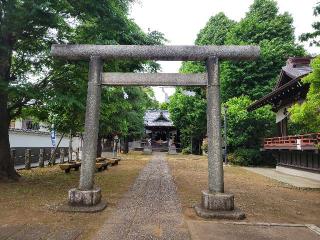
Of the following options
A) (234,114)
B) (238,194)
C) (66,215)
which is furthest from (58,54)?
(234,114)

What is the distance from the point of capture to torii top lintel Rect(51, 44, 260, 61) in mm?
9422

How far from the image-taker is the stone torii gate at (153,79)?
9.02 meters

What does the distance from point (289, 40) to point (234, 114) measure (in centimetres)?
1140

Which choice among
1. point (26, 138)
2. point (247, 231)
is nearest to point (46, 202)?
point (247, 231)

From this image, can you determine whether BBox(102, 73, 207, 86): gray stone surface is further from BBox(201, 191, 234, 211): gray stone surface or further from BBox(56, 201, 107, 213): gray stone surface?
BBox(56, 201, 107, 213): gray stone surface

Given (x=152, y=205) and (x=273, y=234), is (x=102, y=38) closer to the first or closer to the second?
(x=152, y=205)

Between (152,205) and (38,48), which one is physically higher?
(38,48)

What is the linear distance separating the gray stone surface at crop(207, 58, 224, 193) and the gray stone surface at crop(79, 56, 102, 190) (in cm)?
311

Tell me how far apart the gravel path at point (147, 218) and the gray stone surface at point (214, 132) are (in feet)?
4.07

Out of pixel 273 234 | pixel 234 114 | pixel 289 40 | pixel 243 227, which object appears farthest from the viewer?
pixel 289 40

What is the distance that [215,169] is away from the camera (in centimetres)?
895

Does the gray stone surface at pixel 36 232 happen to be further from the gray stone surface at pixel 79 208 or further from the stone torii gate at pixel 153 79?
the stone torii gate at pixel 153 79

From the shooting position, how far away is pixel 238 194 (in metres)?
12.2

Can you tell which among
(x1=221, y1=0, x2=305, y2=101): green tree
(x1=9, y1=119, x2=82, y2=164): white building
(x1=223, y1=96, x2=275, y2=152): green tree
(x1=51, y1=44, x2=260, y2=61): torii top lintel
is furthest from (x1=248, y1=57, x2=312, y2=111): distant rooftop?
(x1=9, y1=119, x2=82, y2=164): white building
